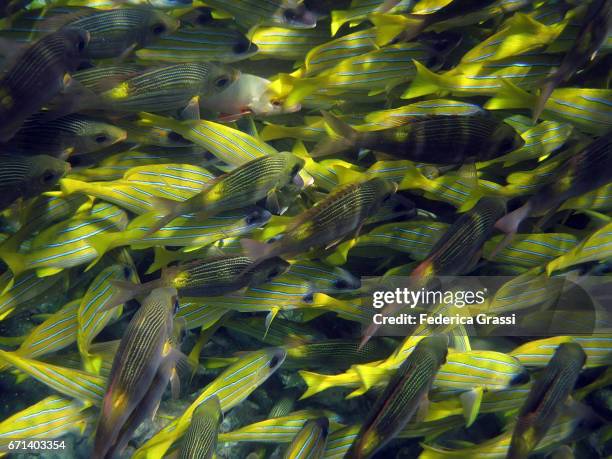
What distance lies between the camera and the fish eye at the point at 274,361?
3178mm

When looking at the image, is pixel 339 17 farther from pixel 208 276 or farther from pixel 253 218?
pixel 208 276

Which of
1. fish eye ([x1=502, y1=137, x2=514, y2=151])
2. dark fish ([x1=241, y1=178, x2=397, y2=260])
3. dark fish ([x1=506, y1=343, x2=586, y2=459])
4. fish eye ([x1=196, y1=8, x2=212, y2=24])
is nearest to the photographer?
dark fish ([x1=506, y1=343, x2=586, y2=459])

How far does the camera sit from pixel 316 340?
3438 mm

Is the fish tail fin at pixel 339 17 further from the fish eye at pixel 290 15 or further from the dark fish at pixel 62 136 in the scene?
the dark fish at pixel 62 136

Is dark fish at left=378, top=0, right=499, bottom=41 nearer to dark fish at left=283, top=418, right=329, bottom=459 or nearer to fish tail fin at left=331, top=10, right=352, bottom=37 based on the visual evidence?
fish tail fin at left=331, top=10, right=352, bottom=37

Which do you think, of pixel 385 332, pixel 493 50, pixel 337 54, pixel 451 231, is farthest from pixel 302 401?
pixel 493 50

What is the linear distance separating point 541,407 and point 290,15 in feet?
8.88

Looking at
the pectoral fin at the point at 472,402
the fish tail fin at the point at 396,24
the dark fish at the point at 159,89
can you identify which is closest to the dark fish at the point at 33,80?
the dark fish at the point at 159,89

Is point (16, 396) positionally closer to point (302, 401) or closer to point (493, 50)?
point (302, 401)

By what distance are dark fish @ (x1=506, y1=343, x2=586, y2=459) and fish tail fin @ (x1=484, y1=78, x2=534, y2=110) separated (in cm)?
145

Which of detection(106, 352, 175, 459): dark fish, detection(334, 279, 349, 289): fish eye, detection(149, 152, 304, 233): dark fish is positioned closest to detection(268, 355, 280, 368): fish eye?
detection(334, 279, 349, 289): fish eye

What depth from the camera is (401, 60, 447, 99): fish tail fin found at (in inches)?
116

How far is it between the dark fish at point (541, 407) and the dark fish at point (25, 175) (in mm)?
2922

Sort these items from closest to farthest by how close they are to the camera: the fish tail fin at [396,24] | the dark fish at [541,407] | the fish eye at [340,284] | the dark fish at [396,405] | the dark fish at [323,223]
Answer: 1. the dark fish at [396,405]
2. the dark fish at [541,407]
3. the dark fish at [323,223]
4. the fish tail fin at [396,24]
5. the fish eye at [340,284]
